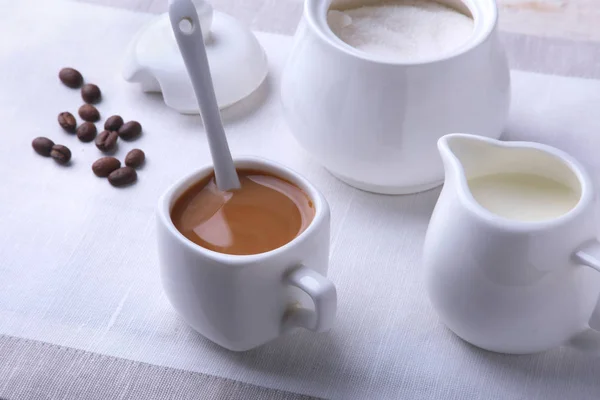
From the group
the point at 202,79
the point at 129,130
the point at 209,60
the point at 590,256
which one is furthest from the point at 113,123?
the point at 590,256

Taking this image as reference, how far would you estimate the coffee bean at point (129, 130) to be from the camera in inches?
39.0

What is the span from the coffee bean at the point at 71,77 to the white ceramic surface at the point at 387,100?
29 centimetres

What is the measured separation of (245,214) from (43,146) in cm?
33

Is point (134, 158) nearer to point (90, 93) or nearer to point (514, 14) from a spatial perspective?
point (90, 93)

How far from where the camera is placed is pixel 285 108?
0.92 m

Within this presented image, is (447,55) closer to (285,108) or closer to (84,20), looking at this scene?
(285,108)

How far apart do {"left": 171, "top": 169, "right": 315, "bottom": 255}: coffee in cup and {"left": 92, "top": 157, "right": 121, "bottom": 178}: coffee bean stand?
208 mm

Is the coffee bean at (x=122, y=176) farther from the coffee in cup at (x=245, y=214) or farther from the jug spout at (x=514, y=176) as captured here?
the jug spout at (x=514, y=176)

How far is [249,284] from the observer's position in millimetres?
694

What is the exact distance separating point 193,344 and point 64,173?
275 millimetres

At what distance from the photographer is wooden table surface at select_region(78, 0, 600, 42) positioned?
1.18m

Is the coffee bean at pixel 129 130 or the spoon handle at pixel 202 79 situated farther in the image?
the coffee bean at pixel 129 130

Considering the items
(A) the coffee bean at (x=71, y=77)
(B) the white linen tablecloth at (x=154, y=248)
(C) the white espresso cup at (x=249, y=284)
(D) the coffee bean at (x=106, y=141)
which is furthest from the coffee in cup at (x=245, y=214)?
(A) the coffee bean at (x=71, y=77)

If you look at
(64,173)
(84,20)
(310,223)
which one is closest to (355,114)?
(310,223)
